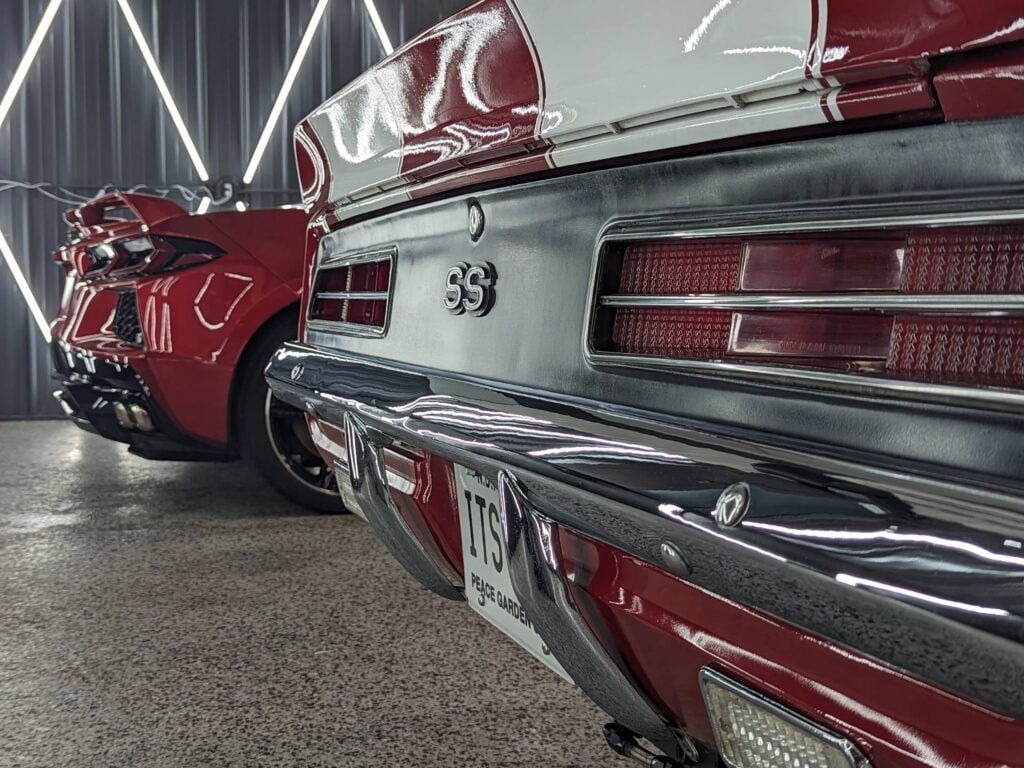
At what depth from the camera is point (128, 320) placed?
3188mm

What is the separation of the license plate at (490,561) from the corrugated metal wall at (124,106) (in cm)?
672

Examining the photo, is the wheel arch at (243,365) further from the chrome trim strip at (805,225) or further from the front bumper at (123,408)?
the chrome trim strip at (805,225)

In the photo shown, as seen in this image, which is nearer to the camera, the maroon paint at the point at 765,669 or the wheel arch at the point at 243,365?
the maroon paint at the point at 765,669

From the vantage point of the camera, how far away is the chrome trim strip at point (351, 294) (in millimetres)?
1578

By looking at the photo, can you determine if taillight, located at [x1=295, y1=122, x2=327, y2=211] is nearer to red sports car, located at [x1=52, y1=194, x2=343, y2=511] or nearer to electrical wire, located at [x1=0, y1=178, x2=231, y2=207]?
red sports car, located at [x1=52, y1=194, x2=343, y2=511]

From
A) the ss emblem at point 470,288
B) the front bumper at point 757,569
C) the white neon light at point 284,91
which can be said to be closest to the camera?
the front bumper at point 757,569

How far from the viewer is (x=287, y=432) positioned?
3.33 m

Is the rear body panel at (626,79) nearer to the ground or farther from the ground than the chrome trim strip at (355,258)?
farther from the ground

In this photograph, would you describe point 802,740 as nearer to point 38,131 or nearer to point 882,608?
point 882,608

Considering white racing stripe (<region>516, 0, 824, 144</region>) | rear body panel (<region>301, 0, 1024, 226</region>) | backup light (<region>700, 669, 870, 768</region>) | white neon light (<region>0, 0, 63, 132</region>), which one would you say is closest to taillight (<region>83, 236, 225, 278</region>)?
rear body panel (<region>301, 0, 1024, 226</region>)

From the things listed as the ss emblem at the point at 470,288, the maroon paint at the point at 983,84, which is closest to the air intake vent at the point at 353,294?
the ss emblem at the point at 470,288

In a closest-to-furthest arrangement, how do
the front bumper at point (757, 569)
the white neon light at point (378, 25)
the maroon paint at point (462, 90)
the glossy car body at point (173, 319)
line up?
the front bumper at point (757, 569) → the maroon paint at point (462, 90) → the glossy car body at point (173, 319) → the white neon light at point (378, 25)

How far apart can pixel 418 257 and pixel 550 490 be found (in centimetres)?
63

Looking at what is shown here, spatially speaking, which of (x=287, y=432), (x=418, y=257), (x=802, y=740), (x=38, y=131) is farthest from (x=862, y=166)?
(x=38, y=131)
